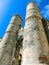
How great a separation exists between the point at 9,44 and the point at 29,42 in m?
2.93

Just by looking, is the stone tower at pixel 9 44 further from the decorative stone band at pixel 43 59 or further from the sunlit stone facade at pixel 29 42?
the decorative stone band at pixel 43 59

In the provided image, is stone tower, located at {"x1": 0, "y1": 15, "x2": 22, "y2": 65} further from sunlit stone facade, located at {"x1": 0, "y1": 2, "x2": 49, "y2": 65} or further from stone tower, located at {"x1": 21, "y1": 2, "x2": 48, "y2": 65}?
stone tower, located at {"x1": 21, "y1": 2, "x2": 48, "y2": 65}

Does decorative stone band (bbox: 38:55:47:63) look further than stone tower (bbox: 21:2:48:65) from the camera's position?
No

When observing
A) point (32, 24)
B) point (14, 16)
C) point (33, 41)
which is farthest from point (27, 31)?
point (14, 16)

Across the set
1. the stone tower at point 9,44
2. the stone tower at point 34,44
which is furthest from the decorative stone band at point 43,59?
the stone tower at point 9,44

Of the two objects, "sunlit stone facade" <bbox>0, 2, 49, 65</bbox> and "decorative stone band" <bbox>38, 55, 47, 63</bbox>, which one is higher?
"sunlit stone facade" <bbox>0, 2, 49, 65</bbox>

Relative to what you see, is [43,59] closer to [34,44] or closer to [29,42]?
[34,44]

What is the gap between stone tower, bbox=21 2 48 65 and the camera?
7.62m

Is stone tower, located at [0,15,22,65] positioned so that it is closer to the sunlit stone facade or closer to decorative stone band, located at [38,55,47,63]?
the sunlit stone facade

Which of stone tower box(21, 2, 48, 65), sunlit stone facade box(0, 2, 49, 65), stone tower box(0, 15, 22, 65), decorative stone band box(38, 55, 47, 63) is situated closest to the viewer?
decorative stone band box(38, 55, 47, 63)

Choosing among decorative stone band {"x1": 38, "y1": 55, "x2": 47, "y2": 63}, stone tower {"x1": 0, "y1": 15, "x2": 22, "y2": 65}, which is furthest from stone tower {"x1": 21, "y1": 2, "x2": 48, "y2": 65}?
stone tower {"x1": 0, "y1": 15, "x2": 22, "y2": 65}

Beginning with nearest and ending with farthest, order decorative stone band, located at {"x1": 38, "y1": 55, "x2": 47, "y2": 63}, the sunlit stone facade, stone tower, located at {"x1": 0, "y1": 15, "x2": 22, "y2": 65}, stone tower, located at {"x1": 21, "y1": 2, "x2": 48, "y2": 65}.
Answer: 1. decorative stone band, located at {"x1": 38, "y1": 55, "x2": 47, "y2": 63}
2. stone tower, located at {"x1": 21, "y1": 2, "x2": 48, "y2": 65}
3. the sunlit stone facade
4. stone tower, located at {"x1": 0, "y1": 15, "x2": 22, "y2": 65}

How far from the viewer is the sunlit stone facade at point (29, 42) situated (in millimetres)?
7797

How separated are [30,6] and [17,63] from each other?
4.52 metres
